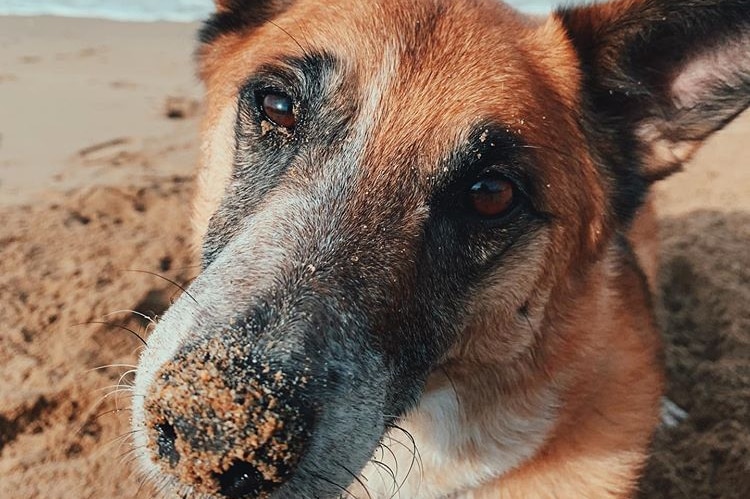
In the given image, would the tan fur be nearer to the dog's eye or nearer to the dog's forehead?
the dog's forehead

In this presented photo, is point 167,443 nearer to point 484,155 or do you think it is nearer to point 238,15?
point 484,155

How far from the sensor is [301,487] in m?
1.81

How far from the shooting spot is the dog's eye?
2234mm

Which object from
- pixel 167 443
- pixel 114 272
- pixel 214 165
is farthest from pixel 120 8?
pixel 167 443

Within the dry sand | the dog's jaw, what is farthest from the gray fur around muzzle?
the dry sand

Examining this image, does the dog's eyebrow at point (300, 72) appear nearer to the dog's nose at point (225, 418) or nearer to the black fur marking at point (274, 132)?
the black fur marking at point (274, 132)

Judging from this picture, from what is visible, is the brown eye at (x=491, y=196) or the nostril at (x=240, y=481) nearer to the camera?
the nostril at (x=240, y=481)

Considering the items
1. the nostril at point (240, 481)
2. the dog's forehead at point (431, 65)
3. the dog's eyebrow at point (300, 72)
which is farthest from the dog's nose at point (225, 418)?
the dog's eyebrow at point (300, 72)

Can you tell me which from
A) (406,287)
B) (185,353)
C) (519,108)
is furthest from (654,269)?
(185,353)

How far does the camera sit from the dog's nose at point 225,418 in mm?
1606

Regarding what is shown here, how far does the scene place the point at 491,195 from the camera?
2254 millimetres

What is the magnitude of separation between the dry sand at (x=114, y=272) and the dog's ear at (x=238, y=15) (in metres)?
1.23

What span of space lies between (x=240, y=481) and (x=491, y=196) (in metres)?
1.14

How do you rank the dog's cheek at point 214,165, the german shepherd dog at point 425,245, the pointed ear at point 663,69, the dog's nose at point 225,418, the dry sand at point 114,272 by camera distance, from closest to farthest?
the dog's nose at point 225,418 < the german shepherd dog at point 425,245 < the pointed ear at point 663,69 < the dog's cheek at point 214,165 < the dry sand at point 114,272
